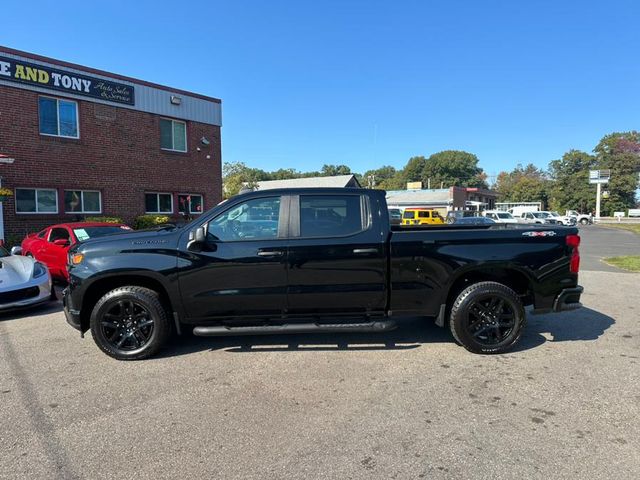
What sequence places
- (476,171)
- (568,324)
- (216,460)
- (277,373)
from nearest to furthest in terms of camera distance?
(216,460)
(277,373)
(568,324)
(476,171)

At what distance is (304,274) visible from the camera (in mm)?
4641

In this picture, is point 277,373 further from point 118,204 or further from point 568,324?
point 118,204

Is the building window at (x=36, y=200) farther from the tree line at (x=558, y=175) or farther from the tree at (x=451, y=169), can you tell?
the tree at (x=451, y=169)

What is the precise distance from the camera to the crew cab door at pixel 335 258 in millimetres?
4645

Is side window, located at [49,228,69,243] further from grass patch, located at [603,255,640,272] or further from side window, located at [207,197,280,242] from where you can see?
grass patch, located at [603,255,640,272]

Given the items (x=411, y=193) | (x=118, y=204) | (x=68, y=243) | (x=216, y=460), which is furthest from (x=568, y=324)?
(x=411, y=193)

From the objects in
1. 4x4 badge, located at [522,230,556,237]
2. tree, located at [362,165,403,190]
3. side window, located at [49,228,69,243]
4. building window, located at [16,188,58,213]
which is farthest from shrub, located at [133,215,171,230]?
tree, located at [362,165,403,190]

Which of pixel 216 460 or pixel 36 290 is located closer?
pixel 216 460

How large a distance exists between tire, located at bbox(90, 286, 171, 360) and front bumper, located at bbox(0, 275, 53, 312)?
114 inches

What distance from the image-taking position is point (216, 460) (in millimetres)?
2859

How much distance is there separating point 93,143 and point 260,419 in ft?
53.2

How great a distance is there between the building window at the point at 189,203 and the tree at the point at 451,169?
329ft

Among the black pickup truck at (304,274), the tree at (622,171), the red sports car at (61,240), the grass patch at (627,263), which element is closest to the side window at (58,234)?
the red sports car at (61,240)

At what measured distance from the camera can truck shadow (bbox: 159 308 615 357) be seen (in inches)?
199
